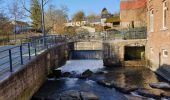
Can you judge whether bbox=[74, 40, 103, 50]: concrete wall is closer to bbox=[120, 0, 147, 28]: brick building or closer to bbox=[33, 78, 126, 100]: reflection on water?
bbox=[120, 0, 147, 28]: brick building

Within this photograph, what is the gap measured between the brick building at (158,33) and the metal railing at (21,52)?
8.56 metres

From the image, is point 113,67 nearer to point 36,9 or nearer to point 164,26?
point 164,26

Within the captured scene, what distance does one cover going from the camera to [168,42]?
19594mm

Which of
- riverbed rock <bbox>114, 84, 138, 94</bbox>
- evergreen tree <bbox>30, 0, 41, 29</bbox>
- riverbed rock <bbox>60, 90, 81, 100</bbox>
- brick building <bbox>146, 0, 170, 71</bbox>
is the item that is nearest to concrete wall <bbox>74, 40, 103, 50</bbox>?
brick building <bbox>146, 0, 170, 71</bbox>

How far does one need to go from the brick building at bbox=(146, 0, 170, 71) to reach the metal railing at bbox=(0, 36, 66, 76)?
8.56 m

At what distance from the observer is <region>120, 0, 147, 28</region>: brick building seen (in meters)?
44.7

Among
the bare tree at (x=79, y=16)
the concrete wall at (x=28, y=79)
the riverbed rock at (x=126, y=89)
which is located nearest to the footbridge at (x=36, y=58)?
the concrete wall at (x=28, y=79)

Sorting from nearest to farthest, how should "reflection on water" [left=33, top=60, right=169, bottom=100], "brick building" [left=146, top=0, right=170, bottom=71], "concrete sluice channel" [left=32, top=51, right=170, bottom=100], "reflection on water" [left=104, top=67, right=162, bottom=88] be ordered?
"concrete sluice channel" [left=32, top=51, right=170, bottom=100], "reflection on water" [left=33, top=60, right=169, bottom=100], "reflection on water" [left=104, top=67, right=162, bottom=88], "brick building" [left=146, top=0, right=170, bottom=71]

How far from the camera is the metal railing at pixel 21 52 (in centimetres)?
1265

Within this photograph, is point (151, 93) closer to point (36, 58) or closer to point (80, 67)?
point (36, 58)

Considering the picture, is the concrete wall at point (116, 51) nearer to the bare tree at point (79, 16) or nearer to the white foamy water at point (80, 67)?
the white foamy water at point (80, 67)

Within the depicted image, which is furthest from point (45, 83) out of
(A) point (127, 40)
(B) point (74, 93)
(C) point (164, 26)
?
(A) point (127, 40)

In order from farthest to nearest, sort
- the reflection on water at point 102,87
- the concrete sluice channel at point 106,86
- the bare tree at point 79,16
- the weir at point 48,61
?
the bare tree at point 79,16 < the reflection on water at point 102,87 < the concrete sluice channel at point 106,86 < the weir at point 48,61

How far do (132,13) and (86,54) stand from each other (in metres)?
12.9
